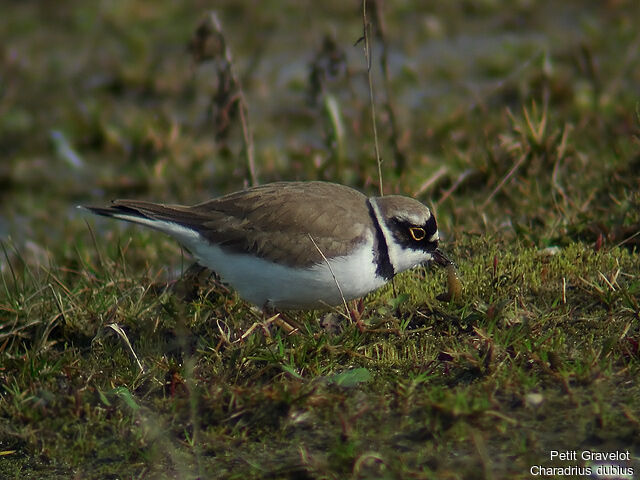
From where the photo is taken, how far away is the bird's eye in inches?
220

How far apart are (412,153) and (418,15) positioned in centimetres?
419

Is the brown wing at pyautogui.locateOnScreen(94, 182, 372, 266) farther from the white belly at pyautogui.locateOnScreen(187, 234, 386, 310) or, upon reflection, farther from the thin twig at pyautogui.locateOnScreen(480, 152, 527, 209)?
the thin twig at pyautogui.locateOnScreen(480, 152, 527, 209)

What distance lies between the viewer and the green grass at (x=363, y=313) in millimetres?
4508

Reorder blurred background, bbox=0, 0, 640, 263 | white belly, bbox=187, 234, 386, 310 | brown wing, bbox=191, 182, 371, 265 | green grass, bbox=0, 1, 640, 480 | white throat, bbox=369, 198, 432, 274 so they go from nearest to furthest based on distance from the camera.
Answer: green grass, bbox=0, 1, 640, 480 → white belly, bbox=187, 234, 386, 310 → brown wing, bbox=191, 182, 371, 265 → white throat, bbox=369, 198, 432, 274 → blurred background, bbox=0, 0, 640, 263

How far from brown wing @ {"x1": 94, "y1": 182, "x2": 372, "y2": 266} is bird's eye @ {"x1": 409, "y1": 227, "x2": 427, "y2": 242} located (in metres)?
0.27

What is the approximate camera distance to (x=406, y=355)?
16.9 feet

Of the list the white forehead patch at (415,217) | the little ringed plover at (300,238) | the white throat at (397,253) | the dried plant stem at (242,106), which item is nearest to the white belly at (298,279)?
the little ringed plover at (300,238)

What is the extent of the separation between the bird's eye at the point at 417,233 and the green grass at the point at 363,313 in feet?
1.13

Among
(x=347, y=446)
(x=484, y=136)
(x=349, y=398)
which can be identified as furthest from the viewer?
(x=484, y=136)

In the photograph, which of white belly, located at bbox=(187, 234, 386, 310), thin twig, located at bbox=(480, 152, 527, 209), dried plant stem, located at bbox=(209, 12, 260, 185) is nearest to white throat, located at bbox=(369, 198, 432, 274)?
white belly, located at bbox=(187, 234, 386, 310)

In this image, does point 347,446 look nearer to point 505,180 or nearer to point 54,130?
point 505,180

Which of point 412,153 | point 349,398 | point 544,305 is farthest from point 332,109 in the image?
point 349,398

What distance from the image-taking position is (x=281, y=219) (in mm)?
5488

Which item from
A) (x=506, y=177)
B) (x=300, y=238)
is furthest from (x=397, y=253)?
(x=506, y=177)
